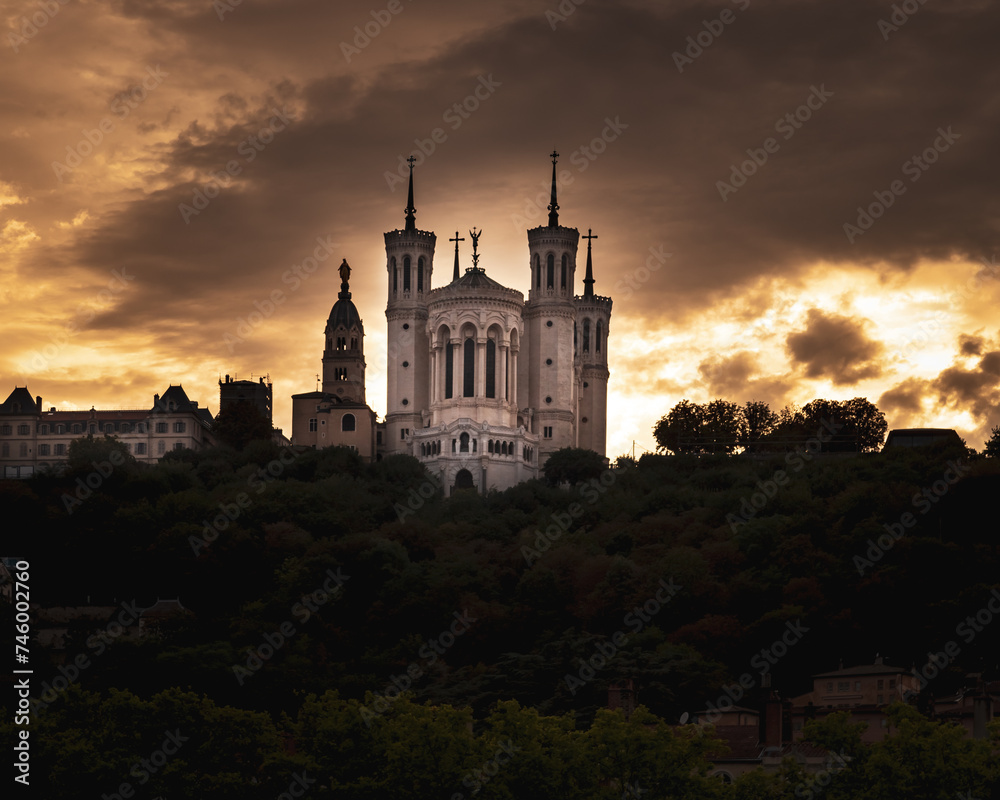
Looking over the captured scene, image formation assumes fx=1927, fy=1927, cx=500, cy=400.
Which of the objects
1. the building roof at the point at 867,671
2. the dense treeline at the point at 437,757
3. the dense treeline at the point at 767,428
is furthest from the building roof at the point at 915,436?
the dense treeline at the point at 437,757

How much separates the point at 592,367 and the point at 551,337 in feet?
35.6

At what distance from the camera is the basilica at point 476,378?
139 metres

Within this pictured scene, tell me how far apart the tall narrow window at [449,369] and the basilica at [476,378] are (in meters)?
0.07

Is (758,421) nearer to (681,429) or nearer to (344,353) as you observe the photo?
(681,429)

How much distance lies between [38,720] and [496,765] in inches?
676

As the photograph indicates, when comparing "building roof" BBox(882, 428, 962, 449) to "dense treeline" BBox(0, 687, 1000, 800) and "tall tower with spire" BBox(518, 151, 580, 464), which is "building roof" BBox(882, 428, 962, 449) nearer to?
"tall tower with spire" BBox(518, 151, 580, 464)

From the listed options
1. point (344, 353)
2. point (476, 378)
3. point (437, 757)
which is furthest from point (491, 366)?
point (437, 757)

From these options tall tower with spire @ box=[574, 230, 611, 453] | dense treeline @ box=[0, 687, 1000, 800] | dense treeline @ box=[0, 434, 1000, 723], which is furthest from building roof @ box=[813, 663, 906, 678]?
tall tower with spire @ box=[574, 230, 611, 453]

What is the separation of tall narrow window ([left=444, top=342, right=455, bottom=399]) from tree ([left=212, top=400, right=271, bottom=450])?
44.9 ft

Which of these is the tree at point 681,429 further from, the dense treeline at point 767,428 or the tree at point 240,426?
the tree at point 240,426

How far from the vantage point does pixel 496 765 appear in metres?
62.1

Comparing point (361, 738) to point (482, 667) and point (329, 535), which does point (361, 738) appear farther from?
point (329, 535)

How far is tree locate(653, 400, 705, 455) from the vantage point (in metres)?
144

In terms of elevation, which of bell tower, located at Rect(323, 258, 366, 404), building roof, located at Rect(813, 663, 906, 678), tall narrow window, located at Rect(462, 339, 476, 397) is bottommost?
building roof, located at Rect(813, 663, 906, 678)
